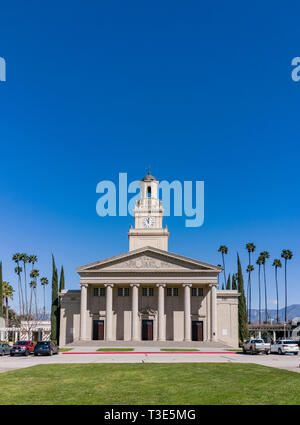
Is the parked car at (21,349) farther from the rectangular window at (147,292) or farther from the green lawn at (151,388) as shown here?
the rectangular window at (147,292)

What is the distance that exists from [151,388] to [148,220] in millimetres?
62604

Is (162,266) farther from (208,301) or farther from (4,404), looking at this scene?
(4,404)

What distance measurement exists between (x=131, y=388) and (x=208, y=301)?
171 feet

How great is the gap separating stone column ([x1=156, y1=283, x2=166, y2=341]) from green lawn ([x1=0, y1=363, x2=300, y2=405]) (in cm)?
4340

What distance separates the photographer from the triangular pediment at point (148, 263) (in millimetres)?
66125

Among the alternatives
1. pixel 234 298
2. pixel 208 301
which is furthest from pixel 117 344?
pixel 234 298

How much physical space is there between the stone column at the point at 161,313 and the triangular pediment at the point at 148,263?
2892 millimetres

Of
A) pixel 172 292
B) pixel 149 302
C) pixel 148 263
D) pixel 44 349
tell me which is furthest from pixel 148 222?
pixel 44 349

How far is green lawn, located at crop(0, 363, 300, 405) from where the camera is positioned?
14211 mm

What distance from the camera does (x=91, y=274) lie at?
220ft

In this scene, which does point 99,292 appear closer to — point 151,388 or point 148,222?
point 148,222

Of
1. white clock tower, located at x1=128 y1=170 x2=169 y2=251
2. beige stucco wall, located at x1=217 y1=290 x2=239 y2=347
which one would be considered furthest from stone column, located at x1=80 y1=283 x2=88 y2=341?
beige stucco wall, located at x1=217 y1=290 x2=239 y2=347

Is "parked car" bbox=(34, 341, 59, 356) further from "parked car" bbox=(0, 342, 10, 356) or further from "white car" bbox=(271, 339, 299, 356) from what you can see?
"white car" bbox=(271, 339, 299, 356)
